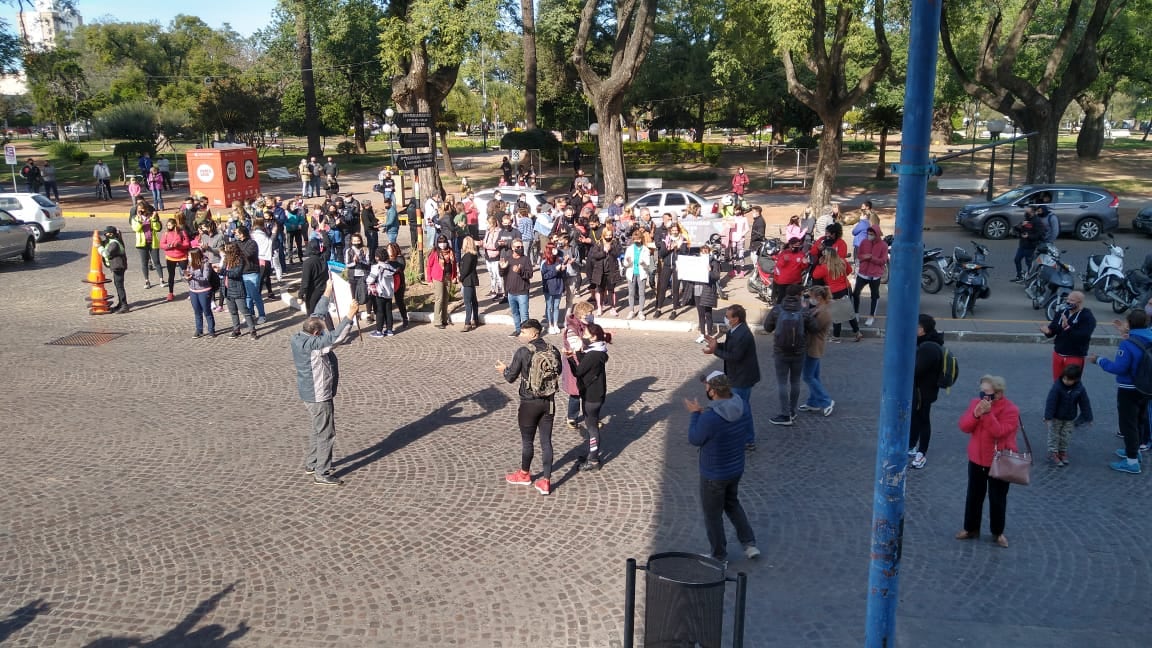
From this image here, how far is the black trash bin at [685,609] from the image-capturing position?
196 inches

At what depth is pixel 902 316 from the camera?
14.8 feet

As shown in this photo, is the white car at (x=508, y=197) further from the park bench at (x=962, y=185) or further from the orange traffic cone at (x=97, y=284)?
the park bench at (x=962, y=185)

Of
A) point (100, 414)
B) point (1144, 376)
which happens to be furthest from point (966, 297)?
point (100, 414)

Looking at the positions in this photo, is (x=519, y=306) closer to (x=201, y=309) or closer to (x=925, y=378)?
(x=201, y=309)

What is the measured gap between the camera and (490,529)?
8.00 meters

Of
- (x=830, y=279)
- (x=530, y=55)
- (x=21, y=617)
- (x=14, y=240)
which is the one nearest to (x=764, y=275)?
(x=830, y=279)

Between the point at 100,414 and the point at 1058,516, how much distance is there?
1087 centimetres

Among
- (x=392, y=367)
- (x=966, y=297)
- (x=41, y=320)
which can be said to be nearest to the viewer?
(x=392, y=367)

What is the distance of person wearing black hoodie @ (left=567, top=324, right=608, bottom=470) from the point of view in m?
9.14

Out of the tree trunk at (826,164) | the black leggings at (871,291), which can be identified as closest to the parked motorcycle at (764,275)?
the black leggings at (871,291)

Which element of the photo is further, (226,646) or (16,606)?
(16,606)

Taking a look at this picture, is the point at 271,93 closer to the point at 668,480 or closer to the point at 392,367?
the point at 392,367

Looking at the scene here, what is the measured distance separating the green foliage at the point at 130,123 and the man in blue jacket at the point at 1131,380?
5097 centimetres

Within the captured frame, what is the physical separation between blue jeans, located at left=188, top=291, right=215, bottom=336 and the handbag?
39.8 feet
